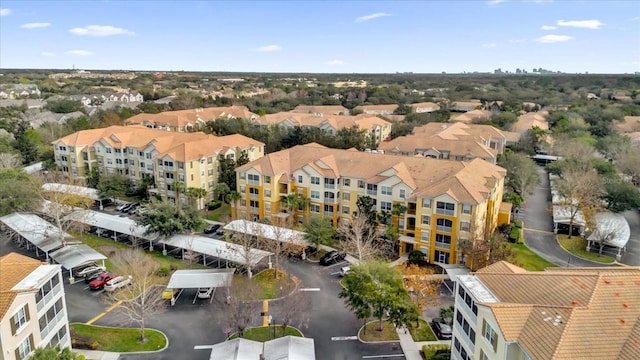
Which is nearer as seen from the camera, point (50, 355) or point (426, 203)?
point (50, 355)

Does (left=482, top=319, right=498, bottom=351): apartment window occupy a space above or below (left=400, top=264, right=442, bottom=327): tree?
above

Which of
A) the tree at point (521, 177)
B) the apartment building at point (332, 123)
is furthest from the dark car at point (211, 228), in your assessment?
the apartment building at point (332, 123)

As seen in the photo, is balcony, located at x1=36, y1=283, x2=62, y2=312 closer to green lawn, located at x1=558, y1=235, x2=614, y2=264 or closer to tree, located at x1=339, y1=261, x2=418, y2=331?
tree, located at x1=339, y1=261, x2=418, y2=331

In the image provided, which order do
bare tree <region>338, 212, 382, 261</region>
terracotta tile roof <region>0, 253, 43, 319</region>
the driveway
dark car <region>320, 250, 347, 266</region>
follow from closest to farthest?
terracotta tile roof <region>0, 253, 43, 319</region>, bare tree <region>338, 212, 382, 261</region>, dark car <region>320, 250, 347, 266</region>, the driveway

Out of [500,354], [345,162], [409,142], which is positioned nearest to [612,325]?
[500,354]

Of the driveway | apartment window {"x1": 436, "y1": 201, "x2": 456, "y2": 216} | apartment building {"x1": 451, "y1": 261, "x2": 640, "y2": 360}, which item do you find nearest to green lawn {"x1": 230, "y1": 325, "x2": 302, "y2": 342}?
apartment building {"x1": 451, "y1": 261, "x2": 640, "y2": 360}

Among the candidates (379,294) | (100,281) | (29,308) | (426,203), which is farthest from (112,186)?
(379,294)

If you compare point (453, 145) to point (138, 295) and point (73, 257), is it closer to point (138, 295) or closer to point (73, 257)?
point (138, 295)

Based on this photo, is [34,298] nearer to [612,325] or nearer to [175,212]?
[175,212]
